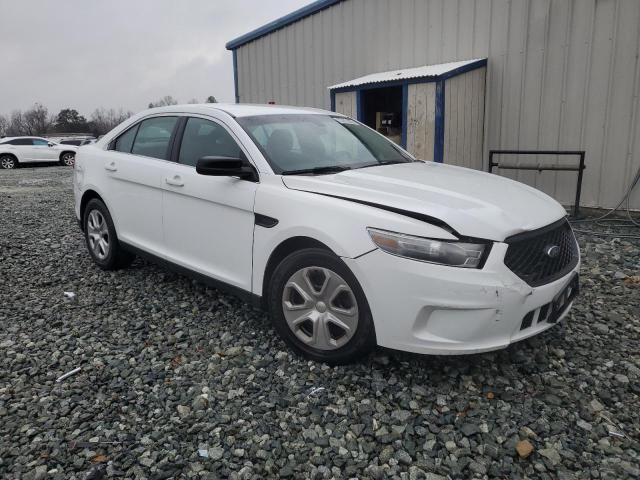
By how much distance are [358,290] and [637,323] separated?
227 centimetres

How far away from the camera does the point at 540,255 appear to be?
9.34 feet

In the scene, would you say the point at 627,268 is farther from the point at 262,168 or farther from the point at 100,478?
the point at 100,478

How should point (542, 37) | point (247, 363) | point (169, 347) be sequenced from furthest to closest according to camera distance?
1. point (542, 37)
2. point (169, 347)
3. point (247, 363)

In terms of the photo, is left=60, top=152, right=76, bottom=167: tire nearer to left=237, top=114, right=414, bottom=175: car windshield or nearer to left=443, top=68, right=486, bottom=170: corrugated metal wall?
left=443, top=68, right=486, bottom=170: corrugated metal wall

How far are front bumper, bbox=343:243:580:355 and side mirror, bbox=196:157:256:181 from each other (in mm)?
1034

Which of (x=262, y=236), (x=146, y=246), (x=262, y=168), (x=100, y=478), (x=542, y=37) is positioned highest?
(x=542, y=37)

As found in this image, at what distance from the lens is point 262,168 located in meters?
3.41

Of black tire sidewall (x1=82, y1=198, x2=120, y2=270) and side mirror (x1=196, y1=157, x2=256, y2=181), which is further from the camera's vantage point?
black tire sidewall (x1=82, y1=198, x2=120, y2=270)

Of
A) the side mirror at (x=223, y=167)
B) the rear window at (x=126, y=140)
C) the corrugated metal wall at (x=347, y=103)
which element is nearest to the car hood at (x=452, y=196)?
the side mirror at (x=223, y=167)

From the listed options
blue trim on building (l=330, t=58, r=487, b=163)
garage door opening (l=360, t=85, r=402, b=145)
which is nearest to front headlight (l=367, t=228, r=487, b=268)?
blue trim on building (l=330, t=58, r=487, b=163)

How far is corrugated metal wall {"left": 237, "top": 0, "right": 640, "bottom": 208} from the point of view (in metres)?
6.81

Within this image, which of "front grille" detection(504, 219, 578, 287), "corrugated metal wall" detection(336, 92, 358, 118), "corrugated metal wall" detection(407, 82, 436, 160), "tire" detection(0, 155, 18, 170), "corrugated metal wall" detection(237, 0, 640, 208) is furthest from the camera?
"tire" detection(0, 155, 18, 170)

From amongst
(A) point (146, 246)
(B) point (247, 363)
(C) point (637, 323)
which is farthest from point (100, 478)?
(C) point (637, 323)

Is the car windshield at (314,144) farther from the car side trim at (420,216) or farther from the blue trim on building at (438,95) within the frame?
the blue trim on building at (438,95)
